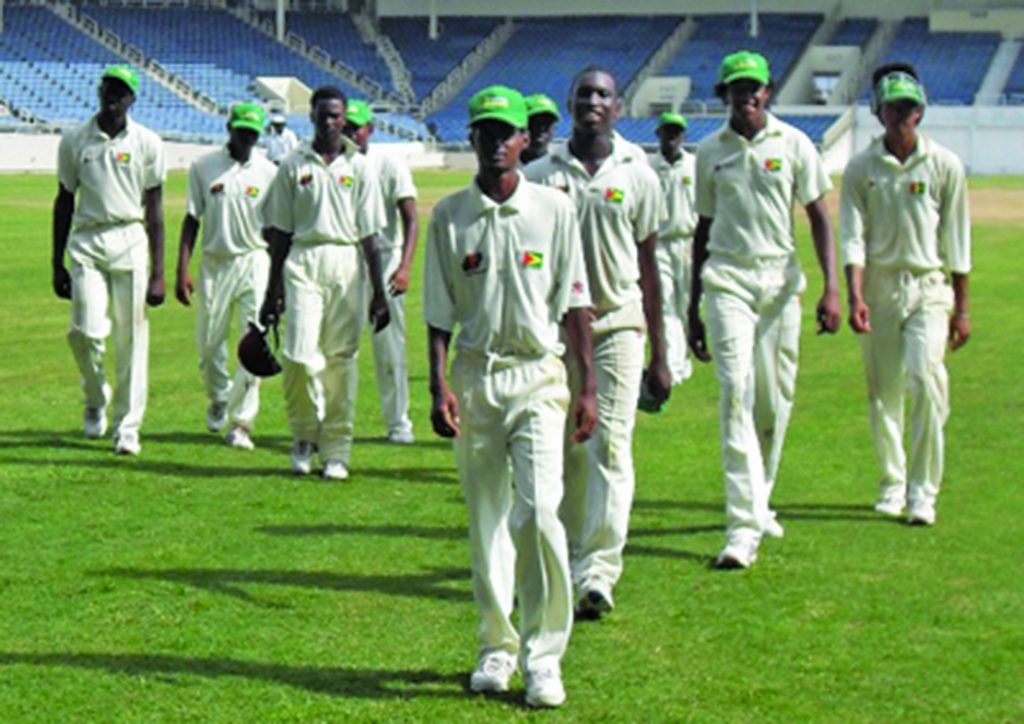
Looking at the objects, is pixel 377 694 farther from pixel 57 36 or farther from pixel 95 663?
pixel 57 36

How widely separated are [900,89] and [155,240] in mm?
5231

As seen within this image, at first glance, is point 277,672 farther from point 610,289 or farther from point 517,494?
point 610,289

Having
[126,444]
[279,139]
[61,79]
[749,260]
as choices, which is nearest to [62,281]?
[126,444]

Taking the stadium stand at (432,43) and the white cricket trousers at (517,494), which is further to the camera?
the stadium stand at (432,43)

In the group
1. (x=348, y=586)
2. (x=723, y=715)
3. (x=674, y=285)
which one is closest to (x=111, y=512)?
(x=348, y=586)

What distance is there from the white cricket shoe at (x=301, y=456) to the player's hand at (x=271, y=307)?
0.82 metres

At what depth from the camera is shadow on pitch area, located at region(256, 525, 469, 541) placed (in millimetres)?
10851

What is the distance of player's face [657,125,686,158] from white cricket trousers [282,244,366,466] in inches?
208

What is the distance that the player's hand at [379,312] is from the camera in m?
12.5

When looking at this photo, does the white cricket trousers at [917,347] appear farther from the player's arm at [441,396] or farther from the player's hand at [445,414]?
the player's hand at [445,414]

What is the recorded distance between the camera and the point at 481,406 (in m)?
7.45

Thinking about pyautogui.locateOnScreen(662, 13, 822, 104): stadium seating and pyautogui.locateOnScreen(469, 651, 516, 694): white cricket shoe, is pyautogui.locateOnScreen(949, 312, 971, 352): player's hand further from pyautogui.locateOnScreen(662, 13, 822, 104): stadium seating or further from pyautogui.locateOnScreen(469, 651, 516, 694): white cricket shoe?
pyautogui.locateOnScreen(662, 13, 822, 104): stadium seating

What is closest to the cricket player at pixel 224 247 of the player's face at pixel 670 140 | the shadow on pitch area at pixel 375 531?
the shadow on pitch area at pixel 375 531

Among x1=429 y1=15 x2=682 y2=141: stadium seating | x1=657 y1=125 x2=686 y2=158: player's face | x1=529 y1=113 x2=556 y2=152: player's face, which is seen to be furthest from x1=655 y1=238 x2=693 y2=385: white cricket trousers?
x1=429 y1=15 x2=682 y2=141: stadium seating
